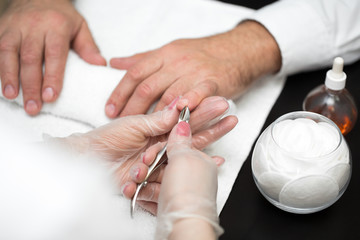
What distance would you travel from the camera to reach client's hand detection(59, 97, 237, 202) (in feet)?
2.27

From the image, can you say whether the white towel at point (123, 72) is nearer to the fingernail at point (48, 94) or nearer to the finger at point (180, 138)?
the fingernail at point (48, 94)

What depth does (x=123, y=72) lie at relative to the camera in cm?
86

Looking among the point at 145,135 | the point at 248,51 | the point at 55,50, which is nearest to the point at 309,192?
the point at 145,135

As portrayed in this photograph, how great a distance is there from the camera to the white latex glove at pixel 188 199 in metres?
0.50

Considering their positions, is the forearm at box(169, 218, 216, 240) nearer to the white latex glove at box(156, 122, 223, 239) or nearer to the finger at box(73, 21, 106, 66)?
the white latex glove at box(156, 122, 223, 239)

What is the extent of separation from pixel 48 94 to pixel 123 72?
163 millimetres

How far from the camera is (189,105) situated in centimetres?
71

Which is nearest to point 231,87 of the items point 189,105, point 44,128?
point 189,105

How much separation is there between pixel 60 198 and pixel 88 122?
0.26 meters

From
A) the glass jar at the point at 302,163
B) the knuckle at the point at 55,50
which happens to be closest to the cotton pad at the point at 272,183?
the glass jar at the point at 302,163

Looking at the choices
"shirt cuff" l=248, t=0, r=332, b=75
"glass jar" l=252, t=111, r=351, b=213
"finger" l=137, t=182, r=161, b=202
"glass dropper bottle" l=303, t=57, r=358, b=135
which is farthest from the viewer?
"shirt cuff" l=248, t=0, r=332, b=75

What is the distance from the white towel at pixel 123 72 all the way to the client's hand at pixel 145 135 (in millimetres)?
80

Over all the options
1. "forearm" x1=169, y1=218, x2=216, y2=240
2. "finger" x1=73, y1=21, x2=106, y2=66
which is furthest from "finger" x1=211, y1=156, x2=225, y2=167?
"finger" x1=73, y1=21, x2=106, y2=66

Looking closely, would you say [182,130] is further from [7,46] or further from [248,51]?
[7,46]
